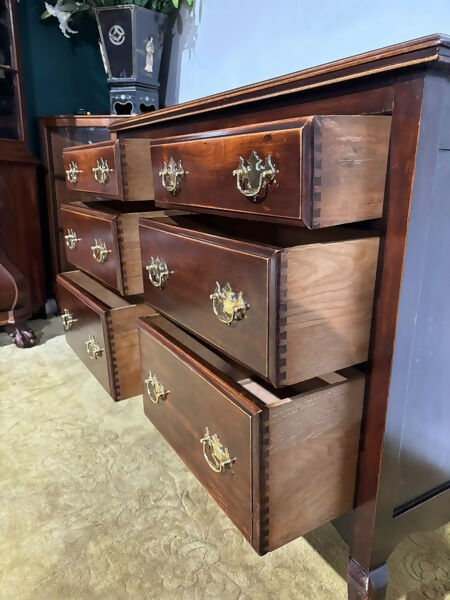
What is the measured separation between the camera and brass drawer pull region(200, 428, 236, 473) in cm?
67

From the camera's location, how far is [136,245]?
107 cm

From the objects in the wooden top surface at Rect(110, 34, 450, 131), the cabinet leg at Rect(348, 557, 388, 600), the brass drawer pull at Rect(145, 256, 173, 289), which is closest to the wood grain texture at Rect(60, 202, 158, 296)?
the brass drawer pull at Rect(145, 256, 173, 289)

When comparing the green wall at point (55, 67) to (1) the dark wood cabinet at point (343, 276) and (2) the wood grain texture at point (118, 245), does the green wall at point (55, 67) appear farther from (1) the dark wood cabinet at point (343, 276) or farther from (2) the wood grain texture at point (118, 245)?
(1) the dark wood cabinet at point (343, 276)

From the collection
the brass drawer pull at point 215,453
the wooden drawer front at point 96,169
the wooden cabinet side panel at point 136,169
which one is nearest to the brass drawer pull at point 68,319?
the wooden drawer front at point 96,169

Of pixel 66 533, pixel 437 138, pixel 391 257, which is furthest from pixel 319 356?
pixel 66 533

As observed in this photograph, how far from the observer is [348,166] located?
517mm

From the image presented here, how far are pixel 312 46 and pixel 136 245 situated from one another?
0.66m

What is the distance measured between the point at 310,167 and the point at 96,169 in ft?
2.52

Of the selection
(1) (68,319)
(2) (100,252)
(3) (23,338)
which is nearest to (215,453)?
(2) (100,252)

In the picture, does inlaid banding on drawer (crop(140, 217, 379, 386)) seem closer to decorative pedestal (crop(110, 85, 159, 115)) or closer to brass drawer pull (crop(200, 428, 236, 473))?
brass drawer pull (crop(200, 428, 236, 473))

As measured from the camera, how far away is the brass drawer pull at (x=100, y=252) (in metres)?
1.10

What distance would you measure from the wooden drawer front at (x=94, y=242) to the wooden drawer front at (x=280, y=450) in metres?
0.43

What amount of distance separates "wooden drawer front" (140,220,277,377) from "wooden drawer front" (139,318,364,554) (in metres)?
0.06

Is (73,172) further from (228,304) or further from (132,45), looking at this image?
(228,304)
